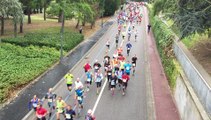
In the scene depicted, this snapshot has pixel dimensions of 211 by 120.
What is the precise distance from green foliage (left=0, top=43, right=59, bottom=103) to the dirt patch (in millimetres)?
11990

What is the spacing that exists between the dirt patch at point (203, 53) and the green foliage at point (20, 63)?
39.3 ft

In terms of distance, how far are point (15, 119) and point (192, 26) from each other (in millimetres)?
11266

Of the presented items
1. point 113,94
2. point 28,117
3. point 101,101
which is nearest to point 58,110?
point 28,117

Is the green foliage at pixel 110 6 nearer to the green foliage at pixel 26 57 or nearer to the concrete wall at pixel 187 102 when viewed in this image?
the green foliage at pixel 26 57

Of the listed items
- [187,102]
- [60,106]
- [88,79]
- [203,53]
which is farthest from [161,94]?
[60,106]

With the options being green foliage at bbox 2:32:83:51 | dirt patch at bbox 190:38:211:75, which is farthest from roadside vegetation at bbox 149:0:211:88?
green foliage at bbox 2:32:83:51

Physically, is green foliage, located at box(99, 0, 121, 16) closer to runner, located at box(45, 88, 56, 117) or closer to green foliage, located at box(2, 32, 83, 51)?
green foliage, located at box(2, 32, 83, 51)

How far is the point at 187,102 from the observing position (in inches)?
675

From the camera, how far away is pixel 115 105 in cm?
2050

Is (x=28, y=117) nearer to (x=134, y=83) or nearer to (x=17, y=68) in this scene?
(x=17, y=68)

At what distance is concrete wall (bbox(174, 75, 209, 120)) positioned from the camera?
14.5 m

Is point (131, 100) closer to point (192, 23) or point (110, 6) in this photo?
point (192, 23)

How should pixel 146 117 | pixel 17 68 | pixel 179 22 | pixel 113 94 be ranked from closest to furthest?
pixel 146 117, pixel 179 22, pixel 113 94, pixel 17 68

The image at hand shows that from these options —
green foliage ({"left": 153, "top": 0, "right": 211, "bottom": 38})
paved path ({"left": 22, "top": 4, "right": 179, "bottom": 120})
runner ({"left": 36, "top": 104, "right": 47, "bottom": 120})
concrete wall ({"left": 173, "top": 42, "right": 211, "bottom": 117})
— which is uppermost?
green foliage ({"left": 153, "top": 0, "right": 211, "bottom": 38})
